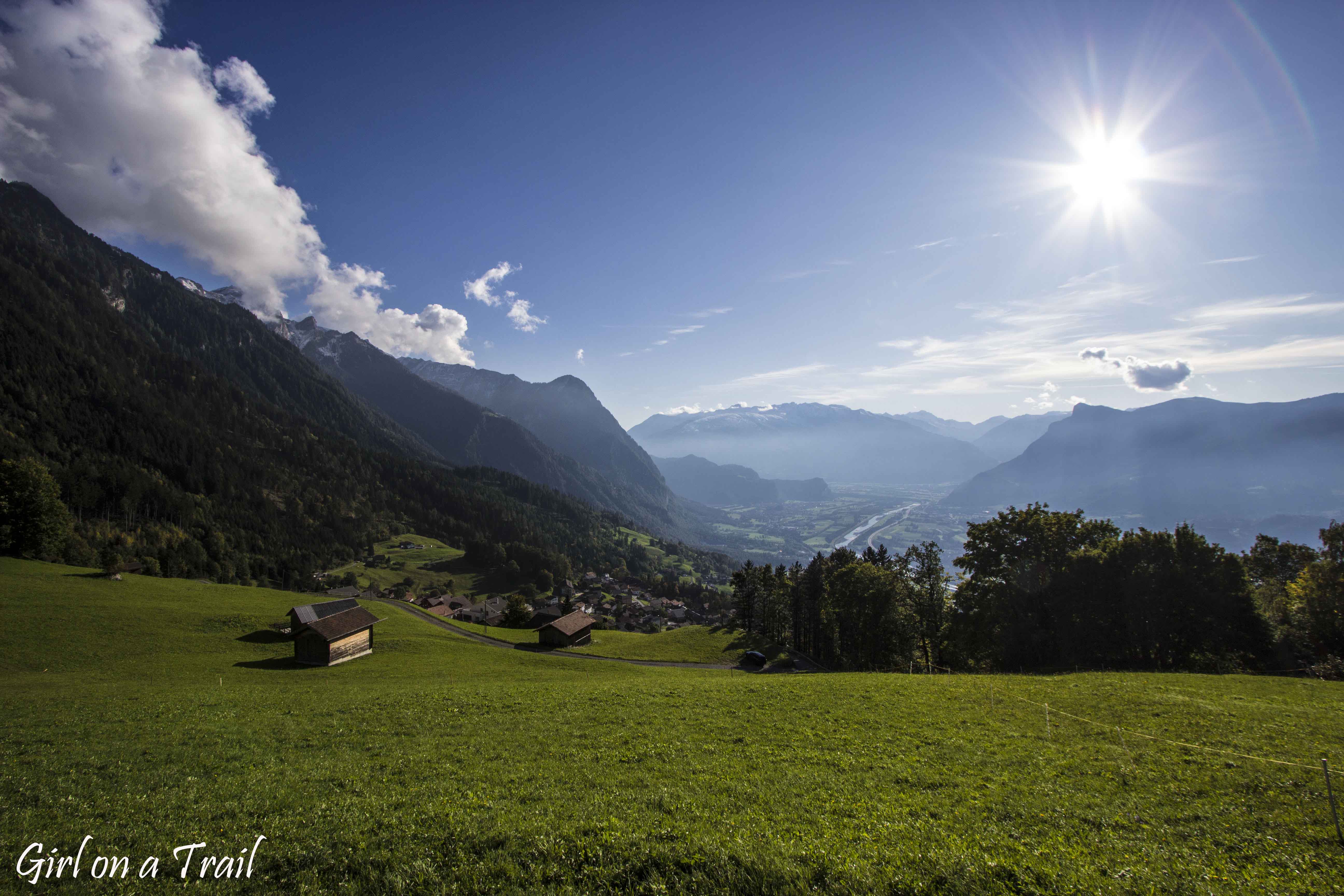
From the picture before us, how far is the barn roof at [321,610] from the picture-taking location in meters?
43.1

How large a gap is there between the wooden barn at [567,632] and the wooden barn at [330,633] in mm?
19599

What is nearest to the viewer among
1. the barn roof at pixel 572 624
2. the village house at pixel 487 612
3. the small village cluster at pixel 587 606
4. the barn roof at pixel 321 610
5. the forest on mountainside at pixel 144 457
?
the barn roof at pixel 321 610

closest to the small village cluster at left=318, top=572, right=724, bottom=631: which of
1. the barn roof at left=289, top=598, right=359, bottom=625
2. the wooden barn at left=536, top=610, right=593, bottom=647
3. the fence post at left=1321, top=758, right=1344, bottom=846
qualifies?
the wooden barn at left=536, top=610, right=593, bottom=647

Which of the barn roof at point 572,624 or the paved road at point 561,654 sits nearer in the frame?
the paved road at point 561,654

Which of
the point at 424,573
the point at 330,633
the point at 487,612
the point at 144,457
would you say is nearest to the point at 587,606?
the point at 487,612

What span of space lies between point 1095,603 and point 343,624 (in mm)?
68759

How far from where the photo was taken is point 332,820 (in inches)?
448

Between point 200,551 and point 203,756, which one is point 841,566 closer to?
point 203,756

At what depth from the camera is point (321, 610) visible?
45.7m

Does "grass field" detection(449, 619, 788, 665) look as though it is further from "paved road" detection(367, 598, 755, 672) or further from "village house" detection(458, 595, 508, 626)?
"village house" detection(458, 595, 508, 626)

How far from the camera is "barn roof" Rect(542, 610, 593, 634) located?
60094 mm

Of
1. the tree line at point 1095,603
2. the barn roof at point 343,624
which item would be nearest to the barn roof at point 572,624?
the barn roof at point 343,624

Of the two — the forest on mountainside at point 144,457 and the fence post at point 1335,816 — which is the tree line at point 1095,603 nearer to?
the fence post at point 1335,816

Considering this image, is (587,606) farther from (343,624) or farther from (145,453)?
(145,453)
